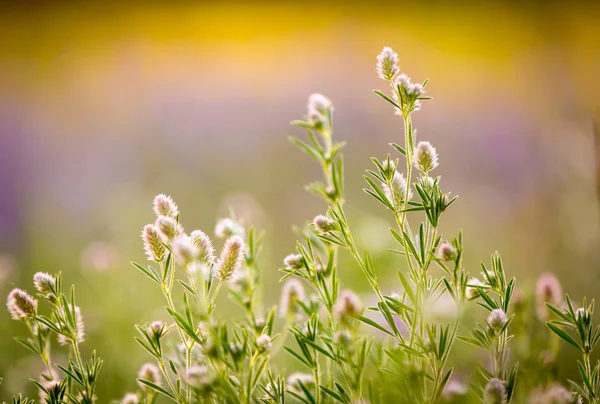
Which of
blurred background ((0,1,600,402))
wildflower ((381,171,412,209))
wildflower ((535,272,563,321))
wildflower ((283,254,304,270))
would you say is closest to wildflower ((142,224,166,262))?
wildflower ((283,254,304,270))

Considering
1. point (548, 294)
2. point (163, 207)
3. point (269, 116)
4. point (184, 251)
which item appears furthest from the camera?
point (269, 116)

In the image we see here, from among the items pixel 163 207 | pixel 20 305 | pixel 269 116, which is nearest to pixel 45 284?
pixel 20 305

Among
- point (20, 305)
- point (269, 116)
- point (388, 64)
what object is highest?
point (269, 116)

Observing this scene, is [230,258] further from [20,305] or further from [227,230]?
[20,305]

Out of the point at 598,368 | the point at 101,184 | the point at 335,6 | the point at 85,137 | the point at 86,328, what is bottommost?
the point at 86,328

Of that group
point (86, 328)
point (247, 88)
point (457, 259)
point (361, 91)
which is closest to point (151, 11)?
point (247, 88)

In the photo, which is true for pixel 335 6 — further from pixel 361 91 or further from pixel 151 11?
pixel 151 11

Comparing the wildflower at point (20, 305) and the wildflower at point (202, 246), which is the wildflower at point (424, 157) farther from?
the wildflower at point (20, 305)
